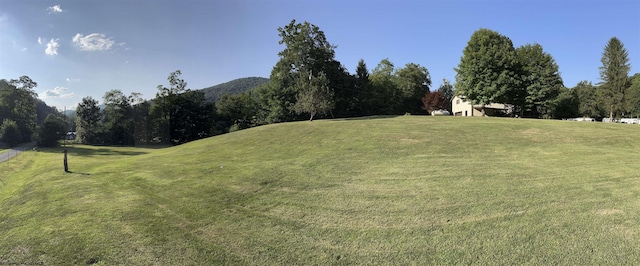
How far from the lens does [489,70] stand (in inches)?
1529

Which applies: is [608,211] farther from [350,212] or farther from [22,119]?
[22,119]

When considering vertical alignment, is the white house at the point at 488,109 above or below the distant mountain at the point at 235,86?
below

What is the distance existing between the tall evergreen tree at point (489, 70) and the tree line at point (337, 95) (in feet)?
0.39

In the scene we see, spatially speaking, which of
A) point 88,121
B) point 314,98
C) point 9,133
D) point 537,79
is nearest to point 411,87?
point 537,79

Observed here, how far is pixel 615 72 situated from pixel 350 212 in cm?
5386

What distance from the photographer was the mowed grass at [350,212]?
5691 mm

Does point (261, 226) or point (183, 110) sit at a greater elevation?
point (183, 110)

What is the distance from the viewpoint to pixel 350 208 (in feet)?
26.4

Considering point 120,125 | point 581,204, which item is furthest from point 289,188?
point 120,125

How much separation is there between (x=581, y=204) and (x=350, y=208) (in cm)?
519

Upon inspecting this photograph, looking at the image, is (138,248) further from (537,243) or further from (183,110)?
(183,110)

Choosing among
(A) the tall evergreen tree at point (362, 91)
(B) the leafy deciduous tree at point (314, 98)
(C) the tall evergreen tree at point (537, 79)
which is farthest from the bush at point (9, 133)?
(C) the tall evergreen tree at point (537, 79)

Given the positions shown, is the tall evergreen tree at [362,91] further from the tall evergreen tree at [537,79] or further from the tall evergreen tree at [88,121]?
the tall evergreen tree at [88,121]

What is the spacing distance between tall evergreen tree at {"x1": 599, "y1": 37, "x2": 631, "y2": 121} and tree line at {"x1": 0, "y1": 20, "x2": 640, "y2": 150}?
102mm
